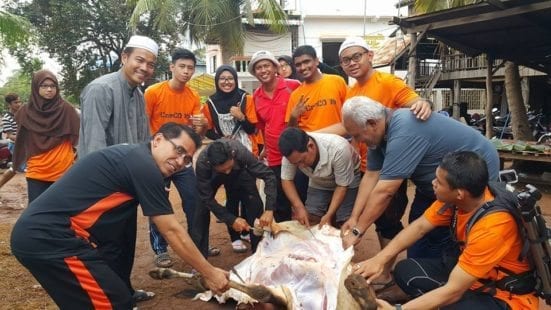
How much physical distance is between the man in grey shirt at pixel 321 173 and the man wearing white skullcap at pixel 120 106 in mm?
1192

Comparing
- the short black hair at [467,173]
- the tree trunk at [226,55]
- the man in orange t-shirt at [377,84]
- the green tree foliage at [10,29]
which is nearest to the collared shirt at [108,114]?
the man in orange t-shirt at [377,84]

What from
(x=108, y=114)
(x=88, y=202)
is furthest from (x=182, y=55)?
(x=88, y=202)

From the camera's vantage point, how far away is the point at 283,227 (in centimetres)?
383

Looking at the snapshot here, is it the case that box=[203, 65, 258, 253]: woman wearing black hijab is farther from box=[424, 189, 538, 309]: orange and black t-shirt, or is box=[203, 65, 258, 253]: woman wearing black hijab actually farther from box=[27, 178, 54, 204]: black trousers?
box=[424, 189, 538, 309]: orange and black t-shirt

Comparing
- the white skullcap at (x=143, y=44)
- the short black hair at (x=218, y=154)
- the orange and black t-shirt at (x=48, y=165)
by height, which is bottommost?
the orange and black t-shirt at (x=48, y=165)

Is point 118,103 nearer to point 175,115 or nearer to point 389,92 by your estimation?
point 175,115

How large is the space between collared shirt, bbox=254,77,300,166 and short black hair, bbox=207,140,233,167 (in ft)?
3.04

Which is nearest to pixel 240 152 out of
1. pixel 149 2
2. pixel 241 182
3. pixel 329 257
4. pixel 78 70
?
pixel 241 182

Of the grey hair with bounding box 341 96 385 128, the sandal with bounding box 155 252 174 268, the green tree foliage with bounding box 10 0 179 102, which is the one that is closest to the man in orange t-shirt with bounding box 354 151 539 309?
the grey hair with bounding box 341 96 385 128

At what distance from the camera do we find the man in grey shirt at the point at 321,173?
3664mm

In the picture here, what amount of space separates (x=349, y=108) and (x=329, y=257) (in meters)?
A: 1.07

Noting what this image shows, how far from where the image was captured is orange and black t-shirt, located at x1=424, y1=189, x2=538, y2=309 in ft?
7.91

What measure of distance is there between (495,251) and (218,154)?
2.09 meters

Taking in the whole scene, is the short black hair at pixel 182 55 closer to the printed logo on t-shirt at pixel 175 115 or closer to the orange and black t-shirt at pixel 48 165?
the printed logo on t-shirt at pixel 175 115
